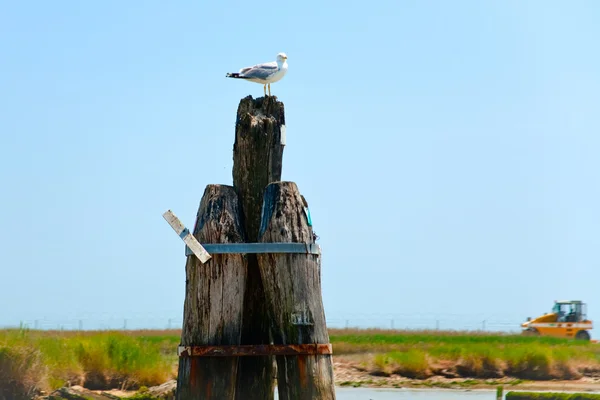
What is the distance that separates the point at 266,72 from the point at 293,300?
2696mm

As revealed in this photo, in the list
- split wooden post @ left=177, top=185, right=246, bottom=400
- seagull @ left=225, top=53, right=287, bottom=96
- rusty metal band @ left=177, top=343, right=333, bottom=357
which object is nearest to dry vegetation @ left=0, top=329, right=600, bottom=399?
seagull @ left=225, top=53, right=287, bottom=96

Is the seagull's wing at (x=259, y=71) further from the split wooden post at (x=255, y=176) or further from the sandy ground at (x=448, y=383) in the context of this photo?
the sandy ground at (x=448, y=383)

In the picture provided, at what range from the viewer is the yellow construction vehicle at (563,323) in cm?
4831

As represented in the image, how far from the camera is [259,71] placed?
28.5ft

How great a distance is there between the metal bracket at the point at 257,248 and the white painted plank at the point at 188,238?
3.2 inches

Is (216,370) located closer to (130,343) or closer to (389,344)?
(130,343)

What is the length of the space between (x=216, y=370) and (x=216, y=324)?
0.29 metres

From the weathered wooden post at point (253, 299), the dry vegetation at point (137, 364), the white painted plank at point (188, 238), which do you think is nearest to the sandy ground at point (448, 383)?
the dry vegetation at point (137, 364)

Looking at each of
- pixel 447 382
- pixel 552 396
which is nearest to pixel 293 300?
pixel 552 396

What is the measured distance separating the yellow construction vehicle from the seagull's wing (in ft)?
137

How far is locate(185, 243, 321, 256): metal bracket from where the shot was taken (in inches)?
260

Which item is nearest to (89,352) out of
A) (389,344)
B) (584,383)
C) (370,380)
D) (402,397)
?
(402,397)

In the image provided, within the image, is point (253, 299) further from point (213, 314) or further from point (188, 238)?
point (188, 238)

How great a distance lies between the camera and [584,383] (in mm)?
25062
